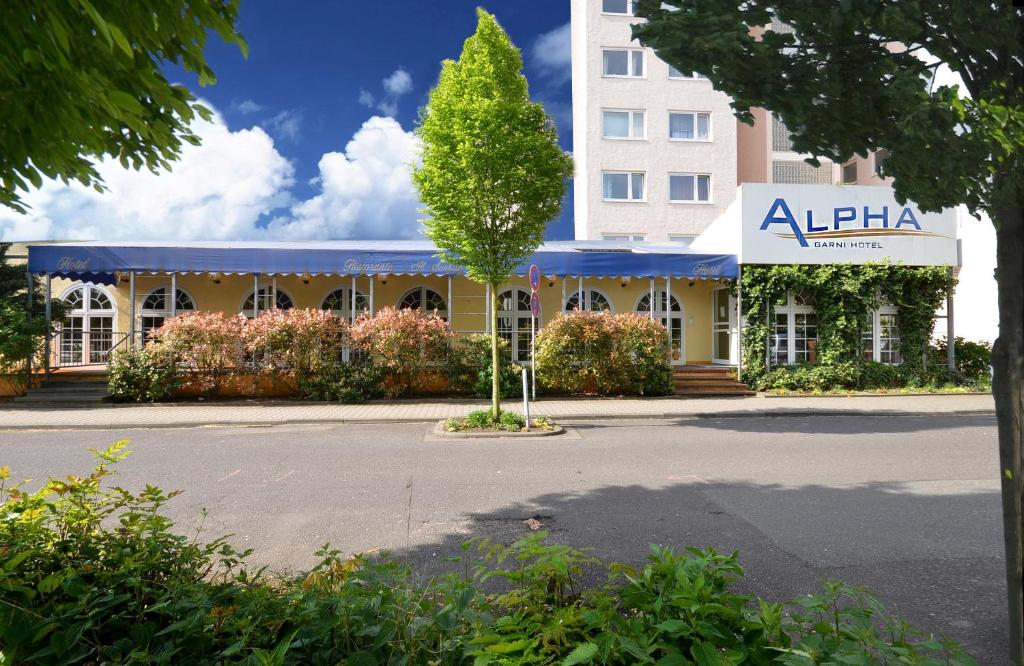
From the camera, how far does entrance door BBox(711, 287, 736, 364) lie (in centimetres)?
1748

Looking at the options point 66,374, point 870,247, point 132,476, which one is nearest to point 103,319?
point 66,374

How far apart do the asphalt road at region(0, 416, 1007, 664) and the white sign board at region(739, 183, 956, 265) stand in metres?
7.79

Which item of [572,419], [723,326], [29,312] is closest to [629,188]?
[723,326]

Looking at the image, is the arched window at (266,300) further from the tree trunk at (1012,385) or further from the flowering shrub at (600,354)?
the tree trunk at (1012,385)

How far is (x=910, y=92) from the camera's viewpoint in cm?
192

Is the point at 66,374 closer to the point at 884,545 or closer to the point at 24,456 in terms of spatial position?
the point at 24,456

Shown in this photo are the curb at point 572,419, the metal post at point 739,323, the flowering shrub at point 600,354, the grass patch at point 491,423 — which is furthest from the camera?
the metal post at point 739,323

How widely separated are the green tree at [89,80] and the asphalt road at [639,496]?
108 inches

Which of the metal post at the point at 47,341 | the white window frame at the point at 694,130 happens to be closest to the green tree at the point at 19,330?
the metal post at the point at 47,341

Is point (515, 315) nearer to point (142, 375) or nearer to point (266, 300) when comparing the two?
point (266, 300)

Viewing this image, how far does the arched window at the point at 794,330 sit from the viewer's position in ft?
54.7

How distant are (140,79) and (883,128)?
3319mm

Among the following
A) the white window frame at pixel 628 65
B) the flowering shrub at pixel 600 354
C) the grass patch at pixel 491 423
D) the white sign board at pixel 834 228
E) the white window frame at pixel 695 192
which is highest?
the white window frame at pixel 628 65

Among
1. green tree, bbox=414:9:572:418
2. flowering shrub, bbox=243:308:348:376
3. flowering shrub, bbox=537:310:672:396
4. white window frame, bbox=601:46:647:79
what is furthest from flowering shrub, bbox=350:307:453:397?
white window frame, bbox=601:46:647:79
